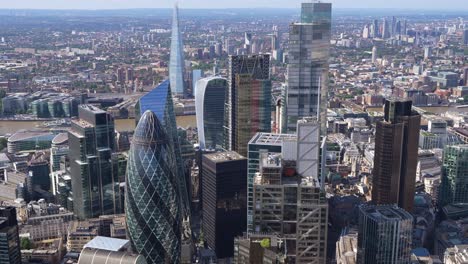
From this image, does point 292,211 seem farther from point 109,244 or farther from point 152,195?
point 109,244

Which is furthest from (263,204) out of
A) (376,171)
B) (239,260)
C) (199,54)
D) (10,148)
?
(199,54)

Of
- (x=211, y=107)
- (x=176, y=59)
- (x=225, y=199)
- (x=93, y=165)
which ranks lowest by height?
(x=225, y=199)

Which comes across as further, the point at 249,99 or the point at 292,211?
the point at 249,99

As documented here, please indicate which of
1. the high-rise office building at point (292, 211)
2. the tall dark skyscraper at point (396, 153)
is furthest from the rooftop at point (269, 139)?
the tall dark skyscraper at point (396, 153)

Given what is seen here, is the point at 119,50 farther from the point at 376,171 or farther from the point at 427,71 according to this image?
the point at 376,171

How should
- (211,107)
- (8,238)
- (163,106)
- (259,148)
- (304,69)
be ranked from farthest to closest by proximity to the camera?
1. (211,107)
2. (304,69)
3. (163,106)
4. (259,148)
5. (8,238)

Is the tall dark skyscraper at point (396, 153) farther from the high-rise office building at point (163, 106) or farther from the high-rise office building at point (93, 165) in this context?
the high-rise office building at point (93, 165)

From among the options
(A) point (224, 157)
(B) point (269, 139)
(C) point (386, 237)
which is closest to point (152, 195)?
(A) point (224, 157)
